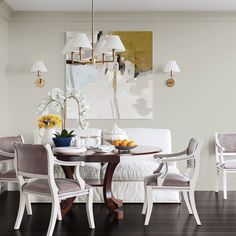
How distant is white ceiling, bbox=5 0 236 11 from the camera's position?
6.02 metres

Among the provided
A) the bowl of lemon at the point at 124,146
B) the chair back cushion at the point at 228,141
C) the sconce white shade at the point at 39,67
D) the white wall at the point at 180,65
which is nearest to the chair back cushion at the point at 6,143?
the white wall at the point at 180,65

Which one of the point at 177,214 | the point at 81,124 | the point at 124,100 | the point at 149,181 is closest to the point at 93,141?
the point at 81,124

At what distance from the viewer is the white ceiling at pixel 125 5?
237 inches

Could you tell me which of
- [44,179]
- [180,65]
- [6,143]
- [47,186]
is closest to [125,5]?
[180,65]

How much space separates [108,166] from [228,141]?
238cm

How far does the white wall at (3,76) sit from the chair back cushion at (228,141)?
3.07 m

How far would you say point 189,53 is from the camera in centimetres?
666

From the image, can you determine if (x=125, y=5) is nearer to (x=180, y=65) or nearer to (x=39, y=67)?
(x=180, y=65)

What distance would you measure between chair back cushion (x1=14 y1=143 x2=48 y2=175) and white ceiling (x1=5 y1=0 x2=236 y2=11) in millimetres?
2595

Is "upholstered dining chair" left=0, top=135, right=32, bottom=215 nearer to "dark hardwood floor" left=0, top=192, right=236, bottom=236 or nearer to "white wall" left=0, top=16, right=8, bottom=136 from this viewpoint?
"dark hardwood floor" left=0, top=192, right=236, bottom=236

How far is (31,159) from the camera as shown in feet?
13.5

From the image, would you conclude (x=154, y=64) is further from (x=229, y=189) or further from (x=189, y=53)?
(x=229, y=189)

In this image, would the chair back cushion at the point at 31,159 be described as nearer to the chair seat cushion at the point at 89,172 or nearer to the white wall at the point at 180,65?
the chair seat cushion at the point at 89,172

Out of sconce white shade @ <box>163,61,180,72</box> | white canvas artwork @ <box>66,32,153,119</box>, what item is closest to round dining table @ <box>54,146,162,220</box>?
white canvas artwork @ <box>66,32,153,119</box>
